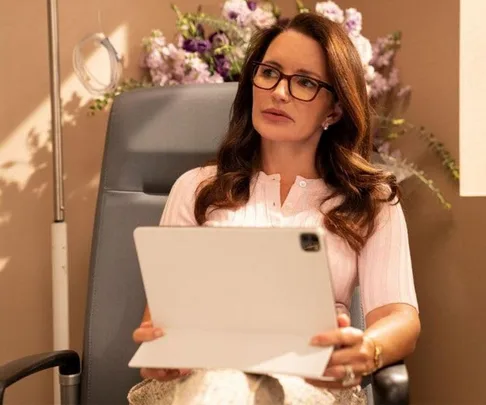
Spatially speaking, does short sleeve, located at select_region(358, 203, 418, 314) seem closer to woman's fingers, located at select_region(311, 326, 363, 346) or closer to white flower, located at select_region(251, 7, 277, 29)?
woman's fingers, located at select_region(311, 326, 363, 346)

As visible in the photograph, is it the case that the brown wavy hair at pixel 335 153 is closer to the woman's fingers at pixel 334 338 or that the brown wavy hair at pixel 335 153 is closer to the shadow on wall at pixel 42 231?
the woman's fingers at pixel 334 338

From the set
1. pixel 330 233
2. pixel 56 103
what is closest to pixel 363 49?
pixel 330 233

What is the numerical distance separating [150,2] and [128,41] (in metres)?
0.14

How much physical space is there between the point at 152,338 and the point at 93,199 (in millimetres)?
1076

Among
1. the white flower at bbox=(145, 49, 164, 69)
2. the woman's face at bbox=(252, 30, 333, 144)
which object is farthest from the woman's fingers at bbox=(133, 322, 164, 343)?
the white flower at bbox=(145, 49, 164, 69)

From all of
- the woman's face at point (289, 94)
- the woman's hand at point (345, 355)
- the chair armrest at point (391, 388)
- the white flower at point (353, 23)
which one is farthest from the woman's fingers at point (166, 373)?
the white flower at point (353, 23)

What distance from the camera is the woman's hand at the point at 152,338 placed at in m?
1.25

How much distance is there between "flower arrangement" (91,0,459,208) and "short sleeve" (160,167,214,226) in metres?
0.44

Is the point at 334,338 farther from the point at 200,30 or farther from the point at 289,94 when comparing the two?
the point at 200,30

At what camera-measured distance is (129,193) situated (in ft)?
5.98

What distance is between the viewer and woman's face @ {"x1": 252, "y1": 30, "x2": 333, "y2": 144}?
1649 millimetres

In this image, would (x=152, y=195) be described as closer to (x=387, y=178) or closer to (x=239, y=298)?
(x=387, y=178)

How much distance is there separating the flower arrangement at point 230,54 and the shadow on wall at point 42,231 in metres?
0.14

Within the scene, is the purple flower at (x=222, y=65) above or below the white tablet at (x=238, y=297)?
above
